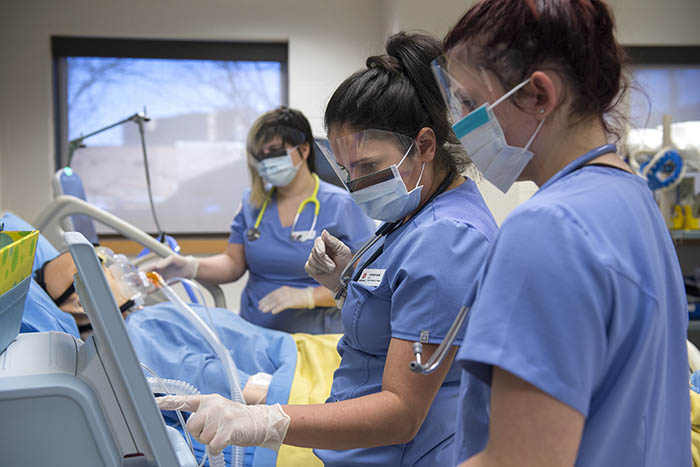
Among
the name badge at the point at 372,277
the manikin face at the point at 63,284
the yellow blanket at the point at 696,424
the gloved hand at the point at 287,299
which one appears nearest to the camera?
the name badge at the point at 372,277

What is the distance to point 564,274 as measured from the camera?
0.50 meters

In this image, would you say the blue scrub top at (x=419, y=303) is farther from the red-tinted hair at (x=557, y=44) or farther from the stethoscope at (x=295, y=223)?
the stethoscope at (x=295, y=223)

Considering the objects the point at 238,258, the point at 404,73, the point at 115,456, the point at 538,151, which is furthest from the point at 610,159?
the point at 238,258

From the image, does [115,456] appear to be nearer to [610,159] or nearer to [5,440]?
[5,440]

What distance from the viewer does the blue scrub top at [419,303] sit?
851mm

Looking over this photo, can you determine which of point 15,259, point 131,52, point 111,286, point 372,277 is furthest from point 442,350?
point 131,52

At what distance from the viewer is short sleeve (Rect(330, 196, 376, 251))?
2061 mm

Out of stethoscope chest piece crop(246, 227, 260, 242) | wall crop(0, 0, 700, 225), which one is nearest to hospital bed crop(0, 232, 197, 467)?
stethoscope chest piece crop(246, 227, 260, 242)

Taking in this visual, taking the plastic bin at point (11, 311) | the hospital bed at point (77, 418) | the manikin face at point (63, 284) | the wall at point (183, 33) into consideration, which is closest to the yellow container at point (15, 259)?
the plastic bin at point (11, 311)

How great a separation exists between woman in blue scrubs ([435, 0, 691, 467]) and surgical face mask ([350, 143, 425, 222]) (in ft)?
1.12

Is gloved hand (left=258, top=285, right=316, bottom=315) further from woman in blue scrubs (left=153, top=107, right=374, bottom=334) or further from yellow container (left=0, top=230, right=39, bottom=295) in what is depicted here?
yellow container (left=0, top=230, right=39, bottom=295)

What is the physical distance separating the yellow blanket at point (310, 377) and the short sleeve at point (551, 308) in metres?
0.74

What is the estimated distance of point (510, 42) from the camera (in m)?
0.60

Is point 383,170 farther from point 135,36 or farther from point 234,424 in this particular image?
point 135,36
